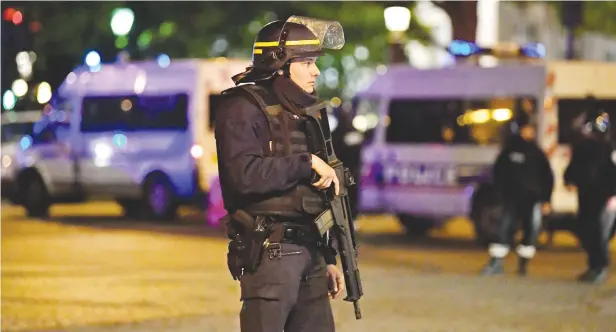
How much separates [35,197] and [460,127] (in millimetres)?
8241

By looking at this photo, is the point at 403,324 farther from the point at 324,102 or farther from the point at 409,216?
the point at 409,216

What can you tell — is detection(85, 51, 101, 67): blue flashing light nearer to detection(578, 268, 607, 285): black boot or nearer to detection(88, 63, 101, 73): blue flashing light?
detection(88, 63, 101, 73): blue flashing light

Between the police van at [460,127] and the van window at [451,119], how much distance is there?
0.01 meters

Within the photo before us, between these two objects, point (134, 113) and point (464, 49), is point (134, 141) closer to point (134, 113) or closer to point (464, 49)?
A: point (134, 113)

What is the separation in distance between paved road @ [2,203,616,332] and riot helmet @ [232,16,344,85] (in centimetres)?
429

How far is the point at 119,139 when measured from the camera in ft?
67.5

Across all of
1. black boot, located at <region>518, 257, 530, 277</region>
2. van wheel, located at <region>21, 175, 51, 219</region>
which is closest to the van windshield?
van wheel, located at <region>21, 175, 51, 219</region>

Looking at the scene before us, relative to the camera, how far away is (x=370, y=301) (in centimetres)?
A: 1078

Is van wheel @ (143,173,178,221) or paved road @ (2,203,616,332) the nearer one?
paved road @ (2,203,616,332)

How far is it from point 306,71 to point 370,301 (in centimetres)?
587

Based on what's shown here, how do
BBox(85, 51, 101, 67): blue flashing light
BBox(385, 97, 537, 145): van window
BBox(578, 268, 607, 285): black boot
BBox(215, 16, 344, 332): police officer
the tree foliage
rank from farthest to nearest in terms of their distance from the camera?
the tree foliage
BBox(85, 51, 101, 67): blue flashing light
BBox(385, 97, 537, 145): van window
BBox(578, 268, 607, 285): black boot
BBox(215, 16, 344, 332): police officer

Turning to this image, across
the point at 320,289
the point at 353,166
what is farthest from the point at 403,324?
the point at 353,166

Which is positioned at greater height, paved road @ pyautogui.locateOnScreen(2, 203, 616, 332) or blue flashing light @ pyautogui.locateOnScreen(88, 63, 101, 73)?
blue flashing light @ pyautogui.locateOnScreen(88, 63, 101, 73)

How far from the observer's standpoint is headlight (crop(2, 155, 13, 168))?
21719 millimetres
